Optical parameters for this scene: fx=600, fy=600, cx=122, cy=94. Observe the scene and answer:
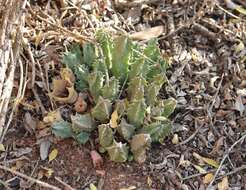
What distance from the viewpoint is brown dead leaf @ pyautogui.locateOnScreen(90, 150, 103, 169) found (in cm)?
229

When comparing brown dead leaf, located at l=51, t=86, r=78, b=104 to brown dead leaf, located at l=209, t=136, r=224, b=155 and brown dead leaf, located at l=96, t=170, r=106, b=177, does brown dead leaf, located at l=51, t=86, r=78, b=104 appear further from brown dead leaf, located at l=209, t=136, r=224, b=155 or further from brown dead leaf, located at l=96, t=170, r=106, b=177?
brown dead leaf, located at l=209, t=136, r=224, b=155

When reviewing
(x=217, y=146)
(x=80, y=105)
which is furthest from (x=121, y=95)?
(x=217, y=146)

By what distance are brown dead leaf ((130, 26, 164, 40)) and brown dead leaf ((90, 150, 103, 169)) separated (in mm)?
595

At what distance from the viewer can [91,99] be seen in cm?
240

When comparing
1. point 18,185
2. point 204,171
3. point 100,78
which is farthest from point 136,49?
point 18,185

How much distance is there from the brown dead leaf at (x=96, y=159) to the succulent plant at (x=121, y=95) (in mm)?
41

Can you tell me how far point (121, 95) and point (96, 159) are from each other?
0.96ft

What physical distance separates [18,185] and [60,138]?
24 centimetres

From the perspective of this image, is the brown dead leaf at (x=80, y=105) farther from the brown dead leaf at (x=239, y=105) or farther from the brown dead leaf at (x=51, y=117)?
the brown dead leaf at (x=239, y=105)

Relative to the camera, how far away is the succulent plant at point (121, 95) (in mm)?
2250

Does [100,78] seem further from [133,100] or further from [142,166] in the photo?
[142,166]

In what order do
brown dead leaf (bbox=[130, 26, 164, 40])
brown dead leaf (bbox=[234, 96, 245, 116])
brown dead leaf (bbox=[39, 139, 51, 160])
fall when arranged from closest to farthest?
brown dead leaf (bbox=[39, 139, 51, 160]) → brown dead leaf (bbox=[234, 96, 245, 116]) → brown dead leaf (bbox=[130, 26, 164, 40])

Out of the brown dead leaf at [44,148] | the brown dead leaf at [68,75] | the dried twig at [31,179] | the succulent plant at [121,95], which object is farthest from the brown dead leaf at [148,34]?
the dried twig at [31,179]

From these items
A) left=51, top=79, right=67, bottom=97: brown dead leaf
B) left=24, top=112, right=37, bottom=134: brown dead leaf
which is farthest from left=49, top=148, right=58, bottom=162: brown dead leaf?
left=51, top=79, right=67, bottom=97: brown dead leaf
